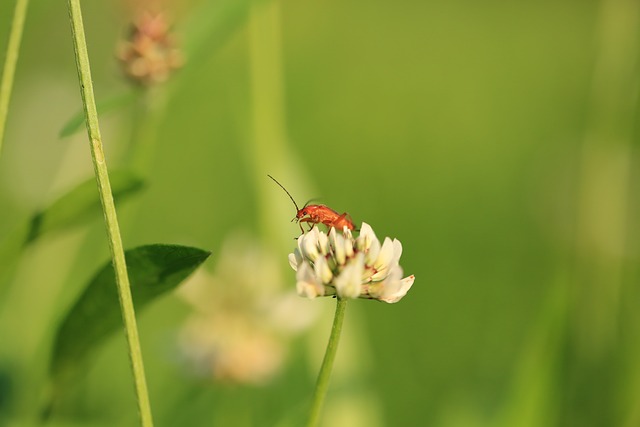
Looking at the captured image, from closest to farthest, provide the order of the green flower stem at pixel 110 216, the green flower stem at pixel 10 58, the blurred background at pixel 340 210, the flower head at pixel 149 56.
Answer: the green flower stem at pixel 110 216
the green flower stem at pixel 10 58
the flower head at pixel 149 56
the blurred background at pixel 340 210

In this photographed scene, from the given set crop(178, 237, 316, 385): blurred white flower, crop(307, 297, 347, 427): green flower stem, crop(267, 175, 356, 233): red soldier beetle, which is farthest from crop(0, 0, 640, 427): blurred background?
crop(307, 297, 347, 427): green flower stem

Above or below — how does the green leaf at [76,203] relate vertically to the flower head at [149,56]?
below

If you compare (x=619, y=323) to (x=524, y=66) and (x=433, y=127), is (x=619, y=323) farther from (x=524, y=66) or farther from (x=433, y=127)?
(x=524, y=66)

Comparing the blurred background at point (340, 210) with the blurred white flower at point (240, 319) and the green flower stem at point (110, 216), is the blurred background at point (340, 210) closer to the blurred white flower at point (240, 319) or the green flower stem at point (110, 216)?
the blurred white flower at point (240, 319)

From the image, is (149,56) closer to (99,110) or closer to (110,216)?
(99,110)

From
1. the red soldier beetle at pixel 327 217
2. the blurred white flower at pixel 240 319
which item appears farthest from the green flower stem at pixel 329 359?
the blurred white flower at pixel 240 319

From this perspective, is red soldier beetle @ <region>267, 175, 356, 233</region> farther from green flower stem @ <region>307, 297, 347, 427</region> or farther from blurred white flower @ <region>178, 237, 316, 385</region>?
blurred white flower @ <region>178, 237, 316, 385</region>

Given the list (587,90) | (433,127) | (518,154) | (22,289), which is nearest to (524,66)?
(587,90)
